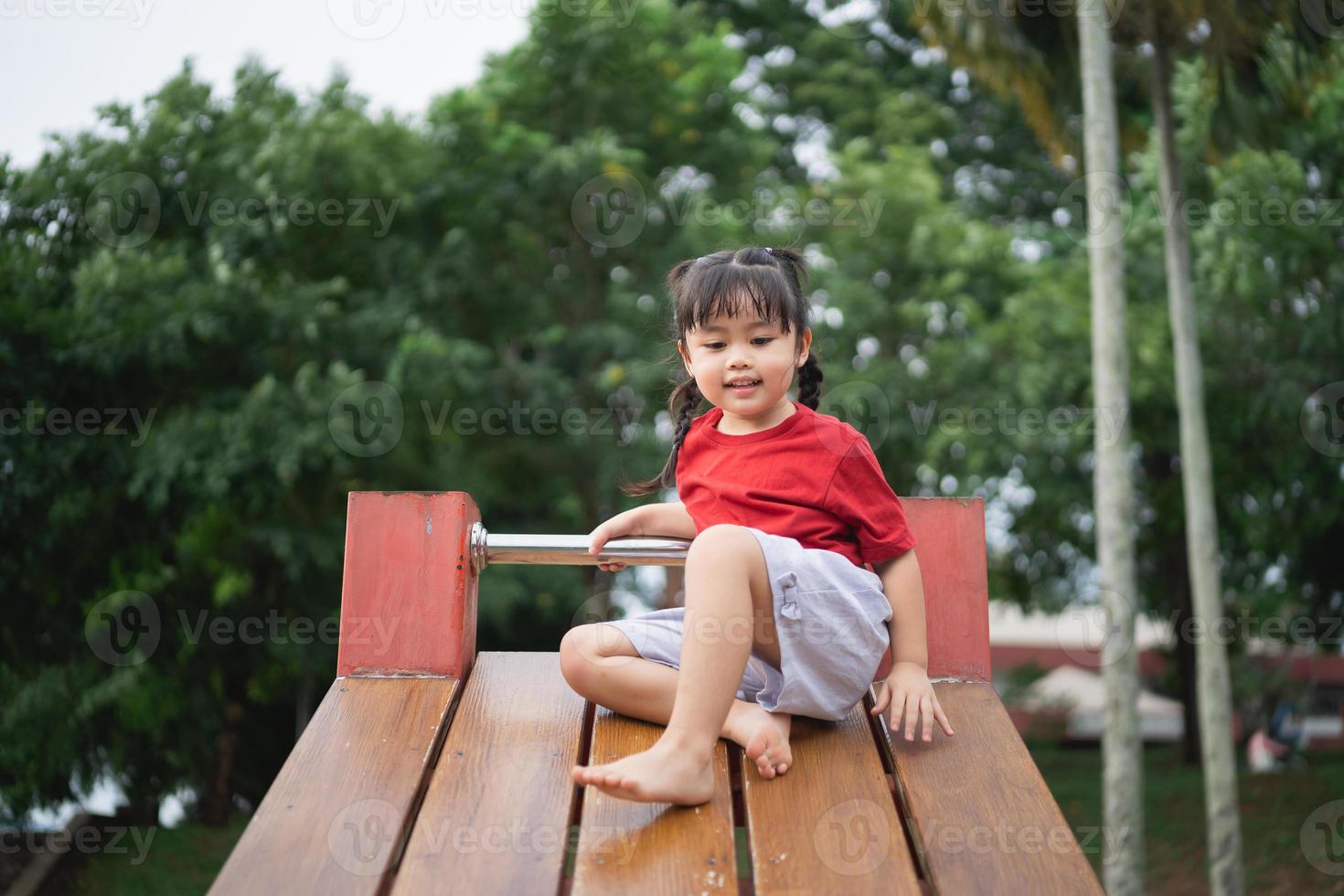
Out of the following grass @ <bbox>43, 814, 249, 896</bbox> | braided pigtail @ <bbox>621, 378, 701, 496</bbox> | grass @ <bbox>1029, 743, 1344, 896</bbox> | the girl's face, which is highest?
the girl's face

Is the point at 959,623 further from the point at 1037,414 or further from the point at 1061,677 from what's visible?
the point at 1061,677

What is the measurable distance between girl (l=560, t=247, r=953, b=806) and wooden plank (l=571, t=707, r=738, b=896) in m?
0.05

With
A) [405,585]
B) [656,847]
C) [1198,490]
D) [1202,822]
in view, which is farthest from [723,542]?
[1202,822]

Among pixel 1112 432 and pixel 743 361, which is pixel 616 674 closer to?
pixel 743 361

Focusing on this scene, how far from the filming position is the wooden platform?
203 cm

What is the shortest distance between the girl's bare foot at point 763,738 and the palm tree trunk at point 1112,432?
5.73 meters

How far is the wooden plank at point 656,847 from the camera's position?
1.98 metres

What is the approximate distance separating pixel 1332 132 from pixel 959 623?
30.4 feet

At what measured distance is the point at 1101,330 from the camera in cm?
788

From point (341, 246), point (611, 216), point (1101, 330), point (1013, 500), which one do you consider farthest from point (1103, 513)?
point (341, 246)

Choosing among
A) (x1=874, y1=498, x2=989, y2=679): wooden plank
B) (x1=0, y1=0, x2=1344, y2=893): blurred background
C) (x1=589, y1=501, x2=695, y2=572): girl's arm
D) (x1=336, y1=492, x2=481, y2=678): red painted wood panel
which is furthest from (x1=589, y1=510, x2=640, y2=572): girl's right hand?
(x1=0, y1=0, x2=1344, y2=893): blurred background

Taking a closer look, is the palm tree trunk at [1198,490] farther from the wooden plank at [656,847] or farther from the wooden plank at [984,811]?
the wooden plank at [656,847]

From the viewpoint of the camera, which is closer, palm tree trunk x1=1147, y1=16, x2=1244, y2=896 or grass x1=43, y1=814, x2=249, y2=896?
palm tree trunk x1=1147, y1=16, x2=1244, y2=896

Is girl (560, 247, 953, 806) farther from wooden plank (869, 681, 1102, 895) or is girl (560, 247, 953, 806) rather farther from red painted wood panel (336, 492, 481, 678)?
red painted wood panel (336, 492, 481, 678)
